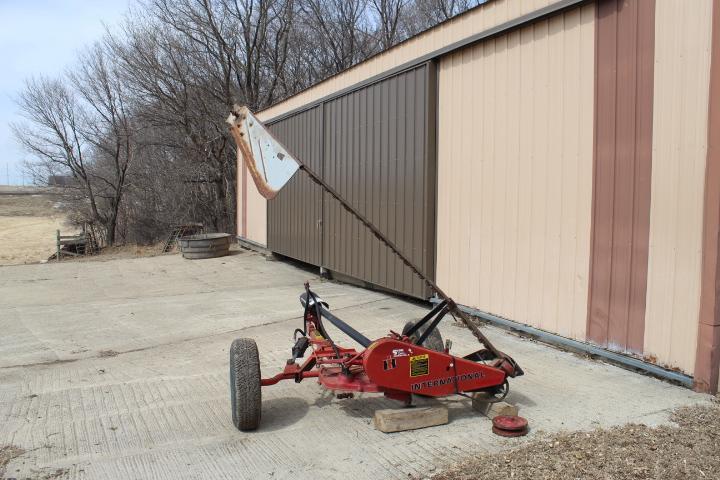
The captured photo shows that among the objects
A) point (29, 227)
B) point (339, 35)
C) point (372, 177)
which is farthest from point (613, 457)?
point (29, 227)

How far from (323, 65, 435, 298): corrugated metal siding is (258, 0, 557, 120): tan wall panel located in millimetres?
232

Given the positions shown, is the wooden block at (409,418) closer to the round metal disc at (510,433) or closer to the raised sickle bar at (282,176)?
the round metal disc at (510,433)

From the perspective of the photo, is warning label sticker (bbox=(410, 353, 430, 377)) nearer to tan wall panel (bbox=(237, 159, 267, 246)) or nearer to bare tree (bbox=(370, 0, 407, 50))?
tan wall panel (bbox=(237, 159, 267, 246))

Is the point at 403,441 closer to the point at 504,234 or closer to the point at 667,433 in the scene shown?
the point at 667,433

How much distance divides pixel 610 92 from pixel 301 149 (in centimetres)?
736

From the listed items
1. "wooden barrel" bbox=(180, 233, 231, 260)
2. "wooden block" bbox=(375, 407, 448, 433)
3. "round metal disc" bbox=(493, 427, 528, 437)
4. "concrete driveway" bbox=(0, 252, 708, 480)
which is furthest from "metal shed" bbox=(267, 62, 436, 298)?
"round metal disc" bbox=(493, 427, 528, 437)

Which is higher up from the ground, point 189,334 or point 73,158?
point 73,158

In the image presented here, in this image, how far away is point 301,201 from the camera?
11781 mm

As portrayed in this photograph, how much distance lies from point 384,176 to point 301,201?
3.59 metres

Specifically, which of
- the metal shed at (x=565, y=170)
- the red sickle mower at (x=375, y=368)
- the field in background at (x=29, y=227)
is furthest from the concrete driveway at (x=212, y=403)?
the field in background at (x=29, y=227)

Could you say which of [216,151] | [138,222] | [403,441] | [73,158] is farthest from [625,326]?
[73,158]

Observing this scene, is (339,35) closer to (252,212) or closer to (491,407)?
(252,212)

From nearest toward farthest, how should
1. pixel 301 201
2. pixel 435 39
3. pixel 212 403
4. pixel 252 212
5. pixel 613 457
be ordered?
pixel 613 457
pixel 212 403
pixel 435 39
pixel 301 201
pixel 252 212

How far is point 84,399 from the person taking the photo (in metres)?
4.56
